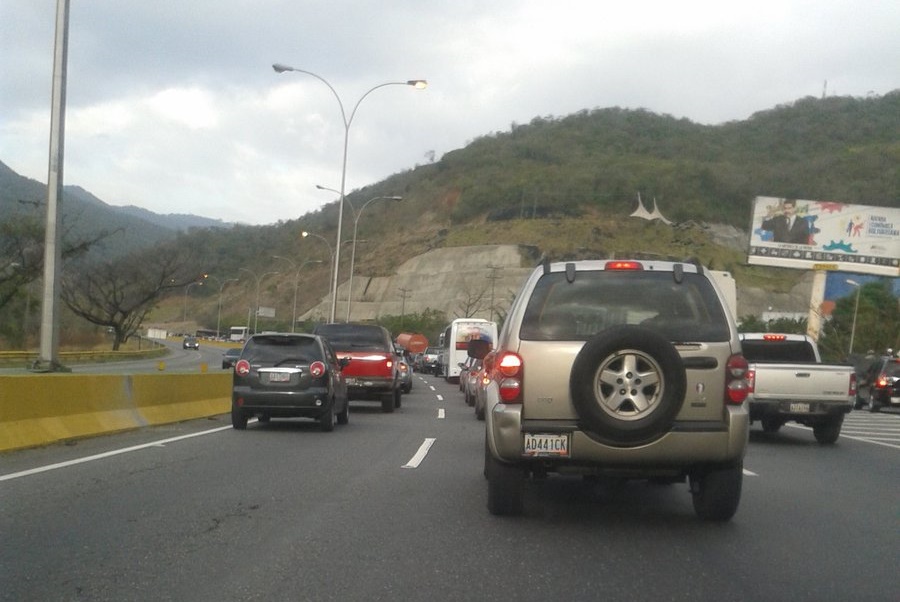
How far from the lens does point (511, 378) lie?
25.3 ft

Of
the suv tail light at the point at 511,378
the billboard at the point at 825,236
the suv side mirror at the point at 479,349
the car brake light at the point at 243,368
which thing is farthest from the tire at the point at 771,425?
the billboard at the point at 825,236

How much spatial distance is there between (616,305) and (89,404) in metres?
8.79

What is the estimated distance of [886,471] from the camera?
13.0m

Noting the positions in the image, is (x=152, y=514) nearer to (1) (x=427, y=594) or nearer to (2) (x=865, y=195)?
(1) (x=427, y=594)

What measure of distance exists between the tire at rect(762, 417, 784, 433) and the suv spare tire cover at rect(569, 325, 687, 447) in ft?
36.2

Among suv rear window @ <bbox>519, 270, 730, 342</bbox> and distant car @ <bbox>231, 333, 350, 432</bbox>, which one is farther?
distant car @ <bbox>231, 333, 350, 432</bbox>

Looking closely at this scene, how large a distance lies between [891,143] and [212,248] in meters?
97.0

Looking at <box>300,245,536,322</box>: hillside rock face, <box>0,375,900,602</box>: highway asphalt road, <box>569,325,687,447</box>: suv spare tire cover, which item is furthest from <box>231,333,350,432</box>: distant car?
<box>300,245,536,322</box>: hillside rock face

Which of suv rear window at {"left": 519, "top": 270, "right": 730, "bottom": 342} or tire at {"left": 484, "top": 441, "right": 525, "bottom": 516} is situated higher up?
suv rear window at {"left": 519, "top": 270, "right": 730, "bottom": 342}

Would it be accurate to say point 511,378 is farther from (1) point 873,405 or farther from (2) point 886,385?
(1) point 873,405

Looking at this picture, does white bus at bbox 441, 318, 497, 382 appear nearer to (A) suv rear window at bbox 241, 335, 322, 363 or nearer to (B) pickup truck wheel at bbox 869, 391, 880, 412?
(B) pickup truck wheel at bbox 869, 391, 880, 412

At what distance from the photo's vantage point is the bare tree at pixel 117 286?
66250 millimetres

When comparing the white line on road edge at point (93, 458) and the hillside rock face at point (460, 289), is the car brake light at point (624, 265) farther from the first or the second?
the hillside rock face at point (460, 289)

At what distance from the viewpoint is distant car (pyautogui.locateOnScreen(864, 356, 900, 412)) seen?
99.3ft
